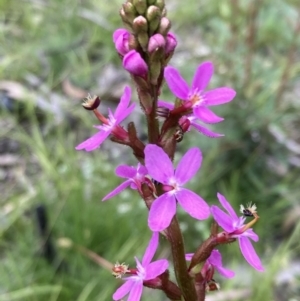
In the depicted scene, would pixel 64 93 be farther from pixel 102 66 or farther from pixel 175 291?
pixel 175 291

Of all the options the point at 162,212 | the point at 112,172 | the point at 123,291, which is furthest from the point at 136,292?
the point at 112,172

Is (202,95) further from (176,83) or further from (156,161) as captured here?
(156,161)

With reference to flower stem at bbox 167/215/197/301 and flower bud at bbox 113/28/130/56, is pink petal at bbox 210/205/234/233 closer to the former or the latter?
flower stem at bbox 167/215/197/301

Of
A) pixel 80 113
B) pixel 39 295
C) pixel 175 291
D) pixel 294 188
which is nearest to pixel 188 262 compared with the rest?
pixel 175 291

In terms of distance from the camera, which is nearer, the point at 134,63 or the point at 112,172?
the point at 134,63

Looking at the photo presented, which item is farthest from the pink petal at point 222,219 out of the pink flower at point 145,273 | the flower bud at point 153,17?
the flower bud at point 153,17

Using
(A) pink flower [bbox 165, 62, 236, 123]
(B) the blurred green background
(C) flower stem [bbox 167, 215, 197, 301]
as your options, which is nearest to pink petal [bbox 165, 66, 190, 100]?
(A) pink flower [bbox 165, 62, 236, 123]
